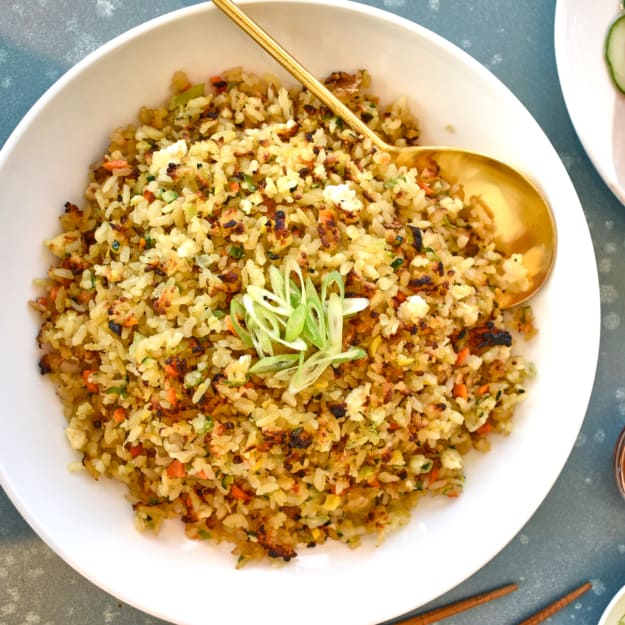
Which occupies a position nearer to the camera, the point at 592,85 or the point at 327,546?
the point at 327,546

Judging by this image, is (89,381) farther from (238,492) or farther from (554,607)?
(554,607)

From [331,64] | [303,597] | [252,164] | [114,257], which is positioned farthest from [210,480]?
[331,64]

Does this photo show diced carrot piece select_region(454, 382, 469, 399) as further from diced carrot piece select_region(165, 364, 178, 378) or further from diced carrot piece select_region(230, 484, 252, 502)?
diced carrot piece select_region(165, 364, 178, 378)

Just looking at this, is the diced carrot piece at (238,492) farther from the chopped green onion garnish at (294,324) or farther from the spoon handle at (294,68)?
the spoon handle at (294,68)

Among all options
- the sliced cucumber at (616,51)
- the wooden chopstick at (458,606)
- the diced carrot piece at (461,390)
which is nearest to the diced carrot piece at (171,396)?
the diced carrot piece at (461,390)

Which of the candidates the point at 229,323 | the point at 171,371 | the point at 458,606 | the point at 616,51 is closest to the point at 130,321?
the point at 171,371

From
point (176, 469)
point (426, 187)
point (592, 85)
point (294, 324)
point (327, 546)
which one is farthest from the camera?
point (592, 85)

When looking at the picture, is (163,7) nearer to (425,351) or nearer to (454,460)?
(425,351)
